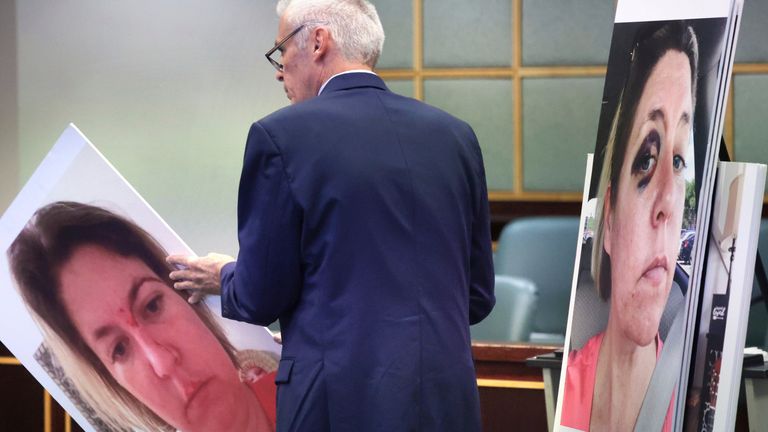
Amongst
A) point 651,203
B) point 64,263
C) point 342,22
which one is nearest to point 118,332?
point 64,263

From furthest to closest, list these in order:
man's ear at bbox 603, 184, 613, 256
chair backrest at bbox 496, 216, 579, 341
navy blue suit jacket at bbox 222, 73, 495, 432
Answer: chair backrest at bbox 496, 216, 579, 341 < man's ear at bbox 603, 184, 613, 256 < navy blue suit jacket at bbox 222, 73, 495, 432

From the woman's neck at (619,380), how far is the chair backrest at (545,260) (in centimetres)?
194

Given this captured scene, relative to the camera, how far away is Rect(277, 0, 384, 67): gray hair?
67.0 inches

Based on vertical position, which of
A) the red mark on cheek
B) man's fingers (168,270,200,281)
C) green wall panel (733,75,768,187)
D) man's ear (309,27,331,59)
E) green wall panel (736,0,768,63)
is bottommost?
the red mark on cheek

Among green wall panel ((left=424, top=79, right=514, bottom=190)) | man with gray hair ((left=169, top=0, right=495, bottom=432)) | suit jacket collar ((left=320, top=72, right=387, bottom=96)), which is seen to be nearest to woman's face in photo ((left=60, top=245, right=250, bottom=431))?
man with gray hair ((left=169, top=0, right=495, bottom=432))

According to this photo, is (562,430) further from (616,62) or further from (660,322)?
(616,62)

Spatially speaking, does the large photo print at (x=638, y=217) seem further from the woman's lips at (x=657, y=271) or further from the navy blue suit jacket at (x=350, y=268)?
the navy blue suit jacket at (x=350, y=268)

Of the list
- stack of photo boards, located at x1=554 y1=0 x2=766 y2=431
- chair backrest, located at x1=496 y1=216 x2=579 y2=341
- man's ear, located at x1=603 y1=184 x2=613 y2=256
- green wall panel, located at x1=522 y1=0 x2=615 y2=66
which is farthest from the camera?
green wall panel, located at x1=522 y1=0 x2=615 y2=66

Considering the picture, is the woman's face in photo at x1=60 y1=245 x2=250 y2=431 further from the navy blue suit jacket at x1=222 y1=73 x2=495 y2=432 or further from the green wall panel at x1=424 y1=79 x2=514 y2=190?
the green wall panel at x1=424 y1=79 x2=514 y2=190

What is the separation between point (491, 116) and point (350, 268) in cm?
361

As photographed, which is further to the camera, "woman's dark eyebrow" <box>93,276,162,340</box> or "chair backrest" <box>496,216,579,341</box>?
"chair backrest" <box>496,216,579,341</box>

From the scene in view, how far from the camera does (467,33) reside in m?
5.13

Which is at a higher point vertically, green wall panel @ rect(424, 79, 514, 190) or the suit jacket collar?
green wall panel @ rect(424, 79, 514, 190)

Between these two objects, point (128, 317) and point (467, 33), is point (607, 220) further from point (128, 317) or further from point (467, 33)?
point (467, 33)
